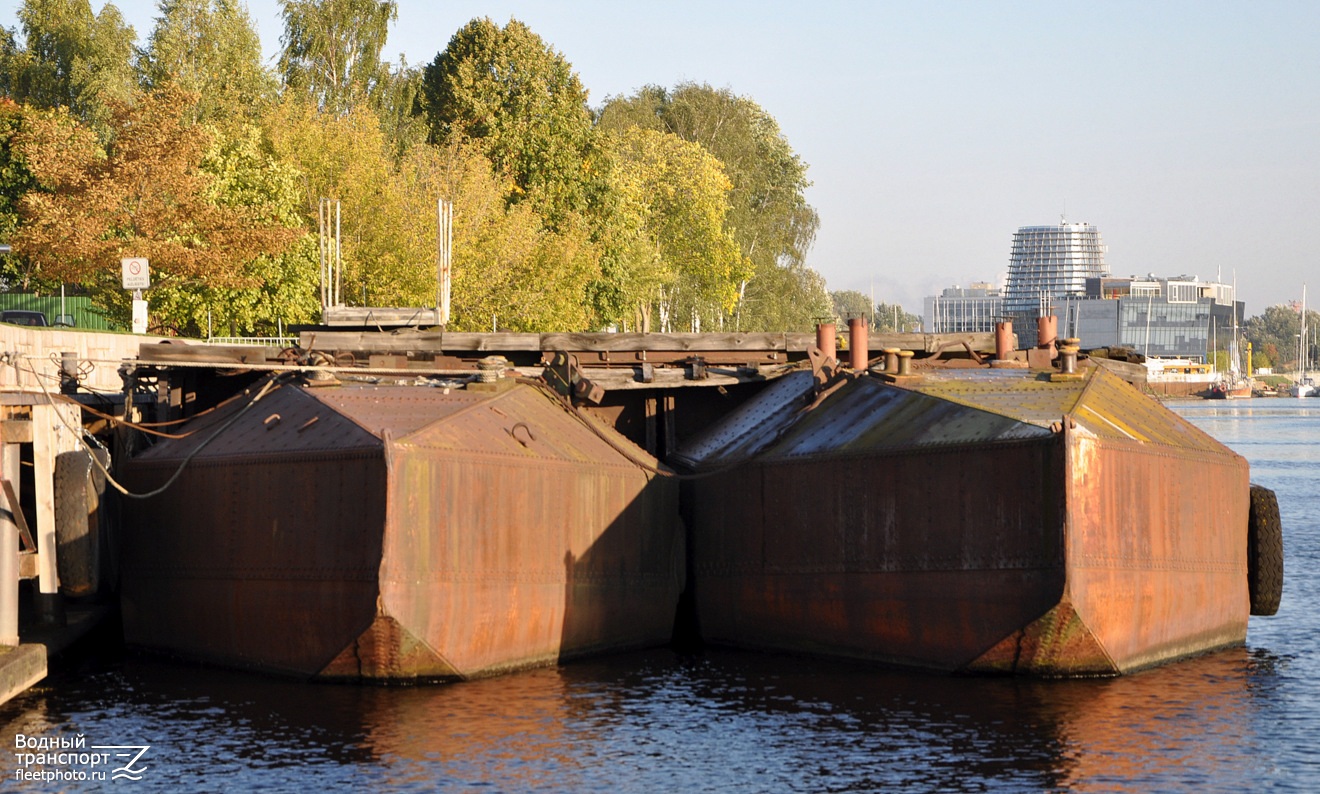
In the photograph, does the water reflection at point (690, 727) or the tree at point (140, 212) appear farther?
the tree at point (140, 212)

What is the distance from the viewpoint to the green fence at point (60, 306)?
58122mm

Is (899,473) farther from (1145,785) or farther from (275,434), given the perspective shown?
(275,434)

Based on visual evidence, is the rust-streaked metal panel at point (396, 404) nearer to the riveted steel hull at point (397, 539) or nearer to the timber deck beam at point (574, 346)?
the riveted steel hull at point (397, 539)

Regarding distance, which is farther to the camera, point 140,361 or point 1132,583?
point 140,361

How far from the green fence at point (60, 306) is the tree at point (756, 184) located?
3516 cm

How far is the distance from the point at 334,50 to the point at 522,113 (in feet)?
44.4

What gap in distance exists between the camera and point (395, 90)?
265 feet

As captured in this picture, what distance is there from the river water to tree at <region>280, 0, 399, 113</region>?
191 ft

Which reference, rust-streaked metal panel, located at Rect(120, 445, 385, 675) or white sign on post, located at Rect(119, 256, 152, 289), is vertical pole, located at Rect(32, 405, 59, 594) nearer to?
rust-streaked metal panel, located at Rect(120, 445, 385, 675)

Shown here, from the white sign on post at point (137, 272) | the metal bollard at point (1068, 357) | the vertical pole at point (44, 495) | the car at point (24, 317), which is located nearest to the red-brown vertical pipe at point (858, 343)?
the metal bollard at point (1068, 357)

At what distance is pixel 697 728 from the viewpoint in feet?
61.1

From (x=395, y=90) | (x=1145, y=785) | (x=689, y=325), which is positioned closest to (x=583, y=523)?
(x=1145, y=785)

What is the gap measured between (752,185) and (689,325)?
917 cm

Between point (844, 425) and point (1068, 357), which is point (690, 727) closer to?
point (844, 425)
